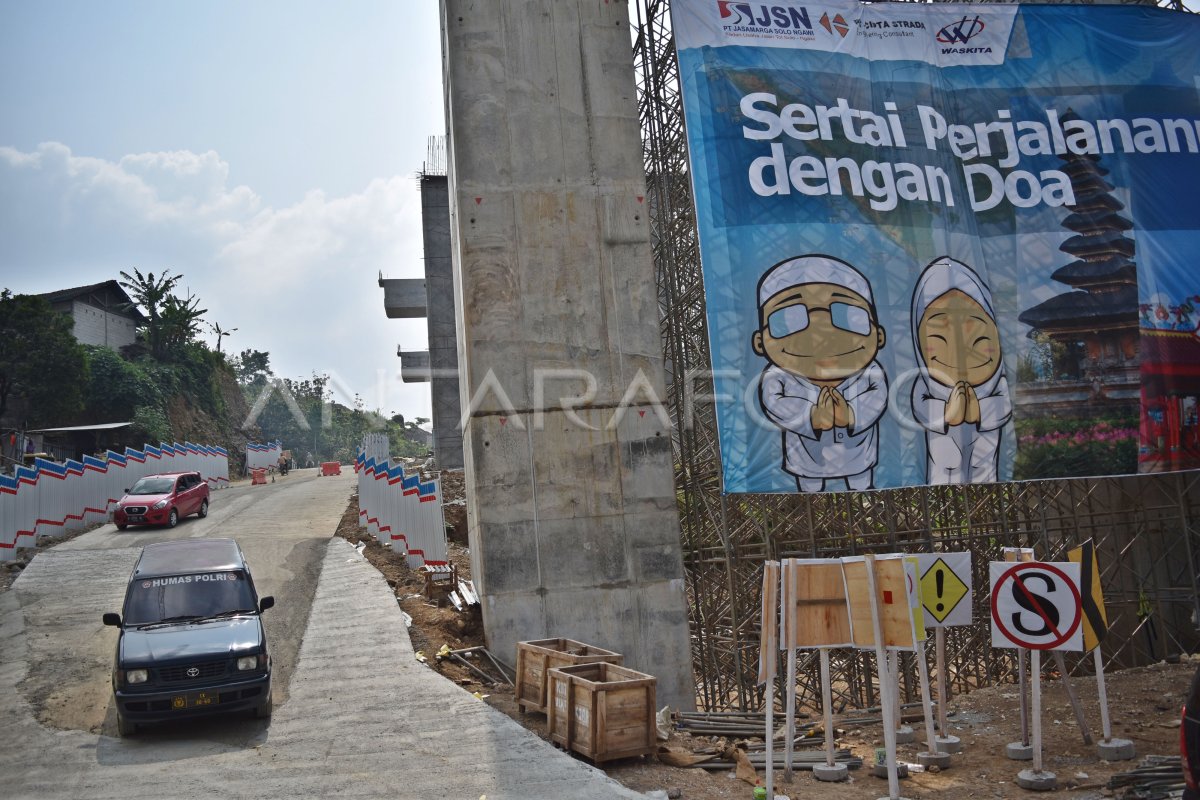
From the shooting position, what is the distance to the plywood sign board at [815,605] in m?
8.04

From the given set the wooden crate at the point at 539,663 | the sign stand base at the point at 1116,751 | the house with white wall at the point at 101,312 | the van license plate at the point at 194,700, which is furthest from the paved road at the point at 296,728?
the house with white wall at the point at 101,312

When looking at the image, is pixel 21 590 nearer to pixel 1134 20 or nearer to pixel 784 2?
pixel 784 2

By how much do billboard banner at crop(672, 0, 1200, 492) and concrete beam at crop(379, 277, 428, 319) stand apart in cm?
3130

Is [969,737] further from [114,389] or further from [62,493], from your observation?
[114,389]

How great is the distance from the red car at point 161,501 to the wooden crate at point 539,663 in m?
16.2

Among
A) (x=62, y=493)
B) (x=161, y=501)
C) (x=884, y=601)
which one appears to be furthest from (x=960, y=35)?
(x=62, y=493)

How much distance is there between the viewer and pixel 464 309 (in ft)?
41.8

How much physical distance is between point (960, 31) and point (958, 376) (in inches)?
217

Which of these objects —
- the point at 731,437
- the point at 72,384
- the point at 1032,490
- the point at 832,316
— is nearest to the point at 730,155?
the point at 832,316

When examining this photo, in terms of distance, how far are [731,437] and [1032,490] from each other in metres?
7.46

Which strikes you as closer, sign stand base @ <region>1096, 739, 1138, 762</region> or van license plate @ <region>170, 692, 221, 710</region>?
sign stand base @ <region>1096, 739, 1138, 762</region>

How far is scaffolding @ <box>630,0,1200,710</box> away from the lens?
14953 millimetres

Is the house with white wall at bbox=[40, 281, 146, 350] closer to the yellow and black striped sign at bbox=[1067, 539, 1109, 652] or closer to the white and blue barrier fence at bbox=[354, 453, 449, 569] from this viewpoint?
the white and blue barrier fence at bbox=[354, 453, 449, 569]

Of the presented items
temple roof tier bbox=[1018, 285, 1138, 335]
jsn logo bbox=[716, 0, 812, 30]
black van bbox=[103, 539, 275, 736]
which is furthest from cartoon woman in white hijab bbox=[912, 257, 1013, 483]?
black van bbox=[103, 539, 275, 736]
